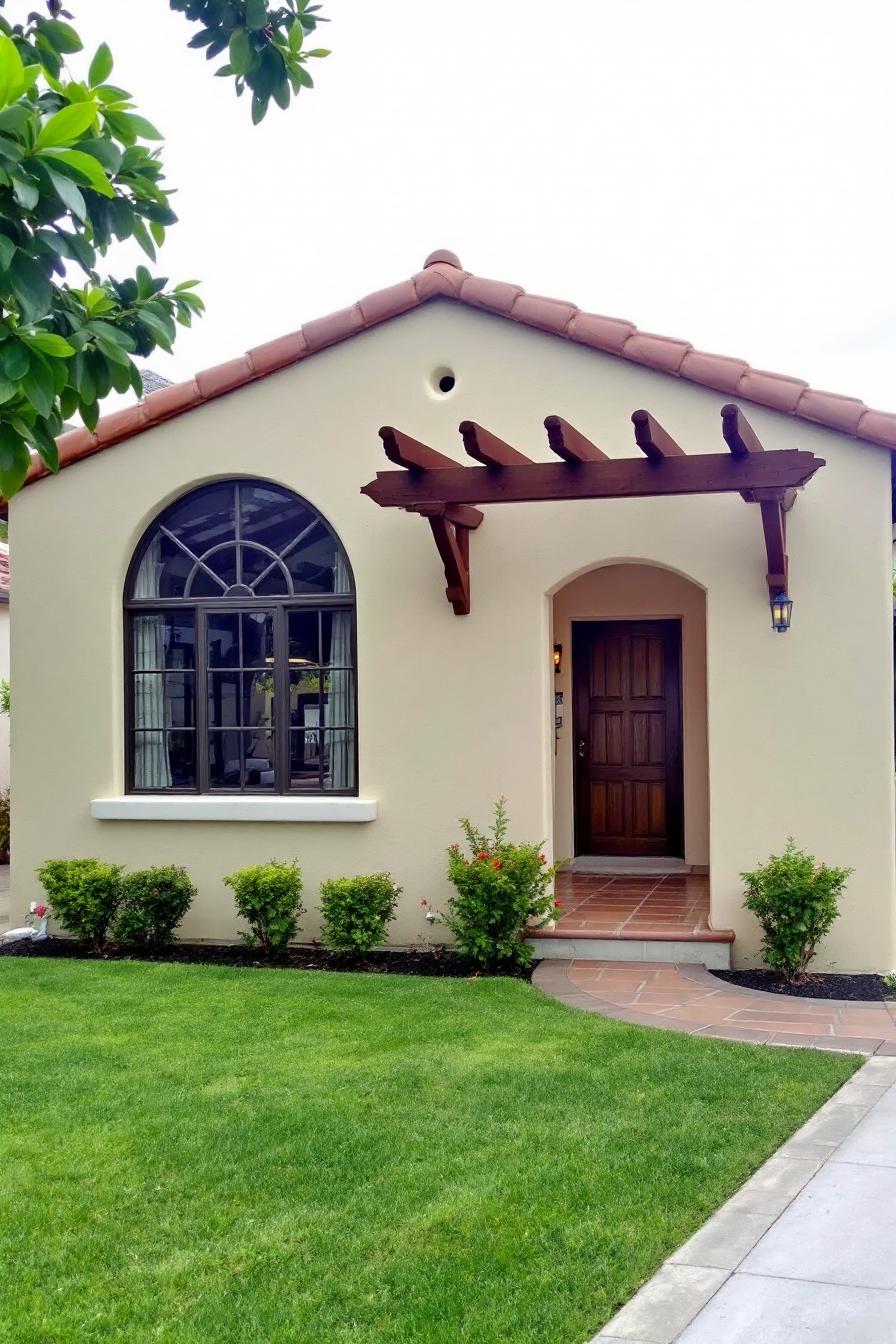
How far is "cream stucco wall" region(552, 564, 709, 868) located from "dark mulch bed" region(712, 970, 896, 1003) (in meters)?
2.93

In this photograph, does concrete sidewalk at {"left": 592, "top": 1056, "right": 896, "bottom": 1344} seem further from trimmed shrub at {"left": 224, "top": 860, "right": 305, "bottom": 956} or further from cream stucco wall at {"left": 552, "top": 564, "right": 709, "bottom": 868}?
cream stucco wall at {"left": 552, "top": 564, "right": 709, "bottom": 868}

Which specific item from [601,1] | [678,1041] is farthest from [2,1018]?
[601,1]

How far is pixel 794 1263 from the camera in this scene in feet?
12.3

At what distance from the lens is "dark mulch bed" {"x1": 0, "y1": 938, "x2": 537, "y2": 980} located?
8273mm

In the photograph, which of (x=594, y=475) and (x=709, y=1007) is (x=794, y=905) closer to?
(x=709, y=1007)

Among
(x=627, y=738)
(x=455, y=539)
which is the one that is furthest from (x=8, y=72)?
(x=627, y=738)

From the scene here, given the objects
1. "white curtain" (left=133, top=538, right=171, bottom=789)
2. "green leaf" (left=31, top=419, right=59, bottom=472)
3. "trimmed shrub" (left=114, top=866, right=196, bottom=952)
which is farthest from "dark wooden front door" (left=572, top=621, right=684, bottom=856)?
"green leaf" (left=31, top=419, right=59, bottom=472)

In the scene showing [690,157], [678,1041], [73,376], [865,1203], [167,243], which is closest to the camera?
[73,376]

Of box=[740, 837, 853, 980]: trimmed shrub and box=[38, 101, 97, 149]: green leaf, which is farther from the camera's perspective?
box=[740, 837, 853, 980]: trimmed shrub

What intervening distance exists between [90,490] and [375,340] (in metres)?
2.70

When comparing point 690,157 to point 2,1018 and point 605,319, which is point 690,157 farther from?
point 2,1018

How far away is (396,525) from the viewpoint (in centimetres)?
901

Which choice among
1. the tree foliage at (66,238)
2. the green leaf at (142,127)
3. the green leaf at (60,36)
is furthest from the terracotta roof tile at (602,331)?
the green leaf at (142,127)

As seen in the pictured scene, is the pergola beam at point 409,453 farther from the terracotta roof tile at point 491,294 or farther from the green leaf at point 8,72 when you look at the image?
the green leaf at point 8,72
